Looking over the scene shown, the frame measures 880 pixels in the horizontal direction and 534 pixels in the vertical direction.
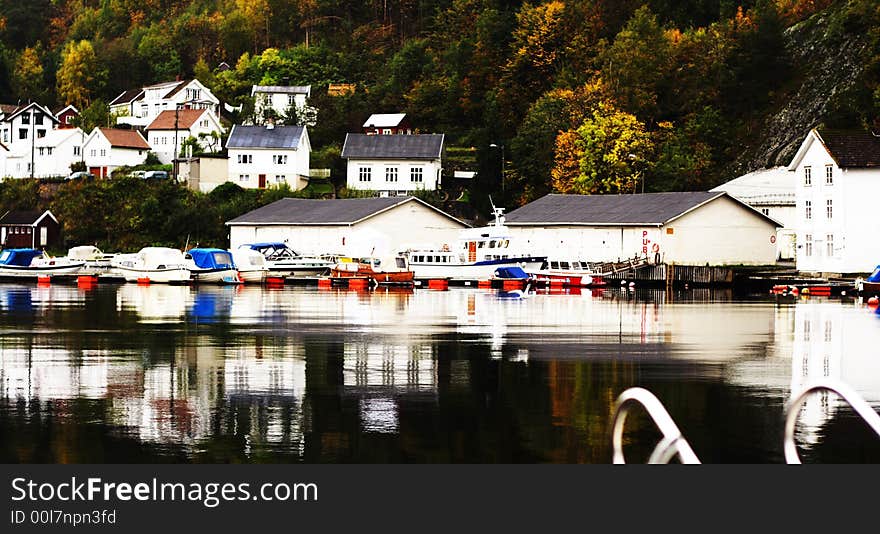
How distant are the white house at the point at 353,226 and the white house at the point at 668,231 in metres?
10.2

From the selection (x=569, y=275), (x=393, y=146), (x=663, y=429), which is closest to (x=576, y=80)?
(x=393, y=146)

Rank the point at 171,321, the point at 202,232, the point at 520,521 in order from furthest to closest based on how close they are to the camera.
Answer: the point at 202,232 < the point at 171,321 < the point at 520,521

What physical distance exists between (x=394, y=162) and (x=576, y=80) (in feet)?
50.5

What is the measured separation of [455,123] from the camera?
126500 mm

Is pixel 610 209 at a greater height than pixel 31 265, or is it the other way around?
pixel 610 209

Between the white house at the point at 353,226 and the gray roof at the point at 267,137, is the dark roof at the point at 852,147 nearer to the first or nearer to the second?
the white house at the point at 353,226

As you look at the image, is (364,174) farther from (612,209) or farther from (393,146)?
(612,209)

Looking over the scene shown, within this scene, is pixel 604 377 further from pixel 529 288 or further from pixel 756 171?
pixel 756 171

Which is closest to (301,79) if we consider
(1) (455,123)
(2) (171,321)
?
(1) (455,123)

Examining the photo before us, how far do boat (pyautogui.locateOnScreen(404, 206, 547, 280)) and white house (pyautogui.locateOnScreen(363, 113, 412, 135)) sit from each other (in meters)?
42.7

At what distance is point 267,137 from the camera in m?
120

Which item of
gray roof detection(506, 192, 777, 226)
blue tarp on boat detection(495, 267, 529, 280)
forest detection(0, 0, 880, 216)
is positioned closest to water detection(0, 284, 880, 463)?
blue tarp on boat detection(495, 267, 529, 280)

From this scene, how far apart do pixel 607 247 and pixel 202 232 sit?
3598 centimetres

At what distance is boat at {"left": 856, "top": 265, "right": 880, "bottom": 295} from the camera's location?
63.7 meters
